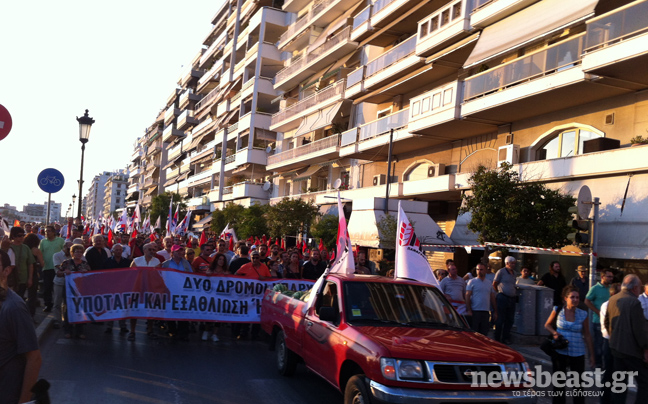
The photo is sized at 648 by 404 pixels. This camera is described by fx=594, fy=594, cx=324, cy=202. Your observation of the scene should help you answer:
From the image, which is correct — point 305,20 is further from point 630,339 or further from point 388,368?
point 388,368

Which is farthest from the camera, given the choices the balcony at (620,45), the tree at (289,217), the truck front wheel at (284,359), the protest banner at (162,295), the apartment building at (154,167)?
the apartment building at (154,167)

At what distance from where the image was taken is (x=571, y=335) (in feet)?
22.0

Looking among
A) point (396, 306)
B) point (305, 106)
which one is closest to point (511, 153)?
point (396, 306)

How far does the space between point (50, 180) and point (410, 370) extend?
10710mm

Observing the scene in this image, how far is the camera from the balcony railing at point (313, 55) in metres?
33.2

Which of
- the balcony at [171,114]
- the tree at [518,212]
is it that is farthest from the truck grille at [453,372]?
the balcony at [171,114]

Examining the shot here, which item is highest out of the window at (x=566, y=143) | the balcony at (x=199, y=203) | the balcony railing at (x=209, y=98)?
the balcony railing at (x=209, y=98)

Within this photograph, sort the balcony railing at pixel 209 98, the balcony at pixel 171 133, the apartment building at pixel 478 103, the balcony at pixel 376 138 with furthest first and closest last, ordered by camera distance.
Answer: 1. the balcony at pixel 171 133
2. the balcony railing at pixel 209 98
3. the balcony at pixel 376 138
4. the apartment building at pixel 478 103

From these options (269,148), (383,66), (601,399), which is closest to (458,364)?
(601,399)

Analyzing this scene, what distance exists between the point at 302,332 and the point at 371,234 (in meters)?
14.8

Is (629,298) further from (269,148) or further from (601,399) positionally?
(269,148)

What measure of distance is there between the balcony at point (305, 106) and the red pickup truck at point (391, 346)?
2662cm

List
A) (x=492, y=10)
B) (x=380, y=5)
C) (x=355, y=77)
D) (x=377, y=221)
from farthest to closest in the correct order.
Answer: (x=355, y=77)
(x=380, y=5)
(x=377, y=221)
(x=492, y=10)
